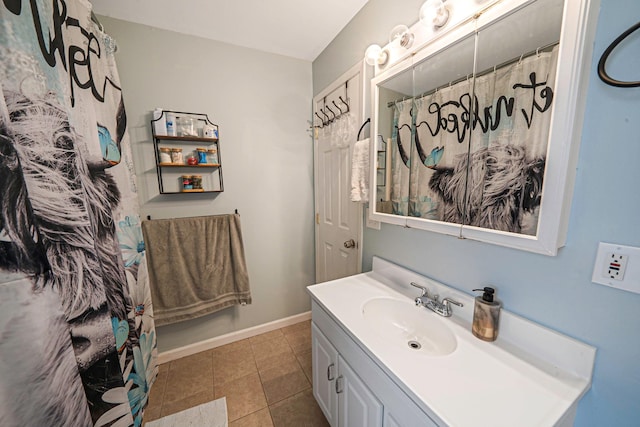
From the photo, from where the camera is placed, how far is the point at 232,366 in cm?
171

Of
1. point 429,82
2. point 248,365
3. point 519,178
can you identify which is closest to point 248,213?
point 248,365

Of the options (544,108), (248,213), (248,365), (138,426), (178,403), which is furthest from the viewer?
(248,213)

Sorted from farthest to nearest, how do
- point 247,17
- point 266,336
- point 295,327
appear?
point 295,327 < point 266,336 < point 247,17

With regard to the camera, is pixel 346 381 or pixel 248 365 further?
pixel 248 365

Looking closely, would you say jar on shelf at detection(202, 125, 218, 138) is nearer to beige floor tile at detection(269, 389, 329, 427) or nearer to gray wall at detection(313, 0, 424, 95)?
gray wall at detection(313, 0, 424, 95)

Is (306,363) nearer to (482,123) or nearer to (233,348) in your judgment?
(233,348)

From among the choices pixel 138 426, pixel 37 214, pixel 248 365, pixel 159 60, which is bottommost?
pixel 248 365

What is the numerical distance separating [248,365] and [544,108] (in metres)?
2.18

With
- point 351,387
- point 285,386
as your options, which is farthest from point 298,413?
point 351,387

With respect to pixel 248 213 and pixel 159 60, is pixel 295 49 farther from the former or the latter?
pixel 248 213

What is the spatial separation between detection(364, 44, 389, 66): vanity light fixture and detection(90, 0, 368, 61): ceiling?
1.30 feet

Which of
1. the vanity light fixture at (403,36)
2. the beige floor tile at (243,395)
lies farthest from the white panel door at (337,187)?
the beige floor tile at (243,395)

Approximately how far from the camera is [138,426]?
46.0 inches

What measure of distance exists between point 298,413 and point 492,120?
5.86ft
